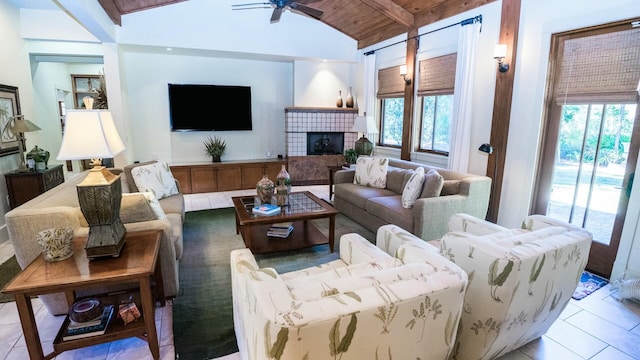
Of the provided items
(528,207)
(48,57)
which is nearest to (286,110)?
(48,57)

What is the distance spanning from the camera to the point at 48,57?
209 inches

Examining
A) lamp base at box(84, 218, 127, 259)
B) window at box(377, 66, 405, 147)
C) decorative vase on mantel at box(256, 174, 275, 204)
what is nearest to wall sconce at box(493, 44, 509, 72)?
window at box(377, 66, 405, 147)

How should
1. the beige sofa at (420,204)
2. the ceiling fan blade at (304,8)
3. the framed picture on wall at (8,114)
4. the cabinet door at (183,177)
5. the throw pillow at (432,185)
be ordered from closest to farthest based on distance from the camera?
the beige sofa at (420,204)
the throw pillow at (432,185)
the ceiling fan blade at (304,8)
the framed picture on wall at (8,114)
the cabinet door at (183,177)

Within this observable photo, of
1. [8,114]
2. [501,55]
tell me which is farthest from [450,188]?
[8,114]

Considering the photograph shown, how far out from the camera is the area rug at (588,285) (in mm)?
2697

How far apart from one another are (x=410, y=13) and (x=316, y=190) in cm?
342

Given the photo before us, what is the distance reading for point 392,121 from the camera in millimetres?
6016

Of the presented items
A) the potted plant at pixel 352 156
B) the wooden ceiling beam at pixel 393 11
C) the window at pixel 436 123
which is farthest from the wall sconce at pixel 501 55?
the potted plant at pixel 352 156

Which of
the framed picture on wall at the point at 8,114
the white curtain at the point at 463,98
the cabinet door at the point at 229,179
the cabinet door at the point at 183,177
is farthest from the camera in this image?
the cabinet door at the point at 229,179

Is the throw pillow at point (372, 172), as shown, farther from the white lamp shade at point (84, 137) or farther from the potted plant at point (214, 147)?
the white lamp shade at point (84, 137)

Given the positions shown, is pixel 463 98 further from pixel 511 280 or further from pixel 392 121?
pixel 511 280

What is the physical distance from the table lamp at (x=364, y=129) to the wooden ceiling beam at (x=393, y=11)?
1.56 m

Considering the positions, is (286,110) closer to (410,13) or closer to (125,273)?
(410,13)

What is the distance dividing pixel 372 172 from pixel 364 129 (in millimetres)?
1047
